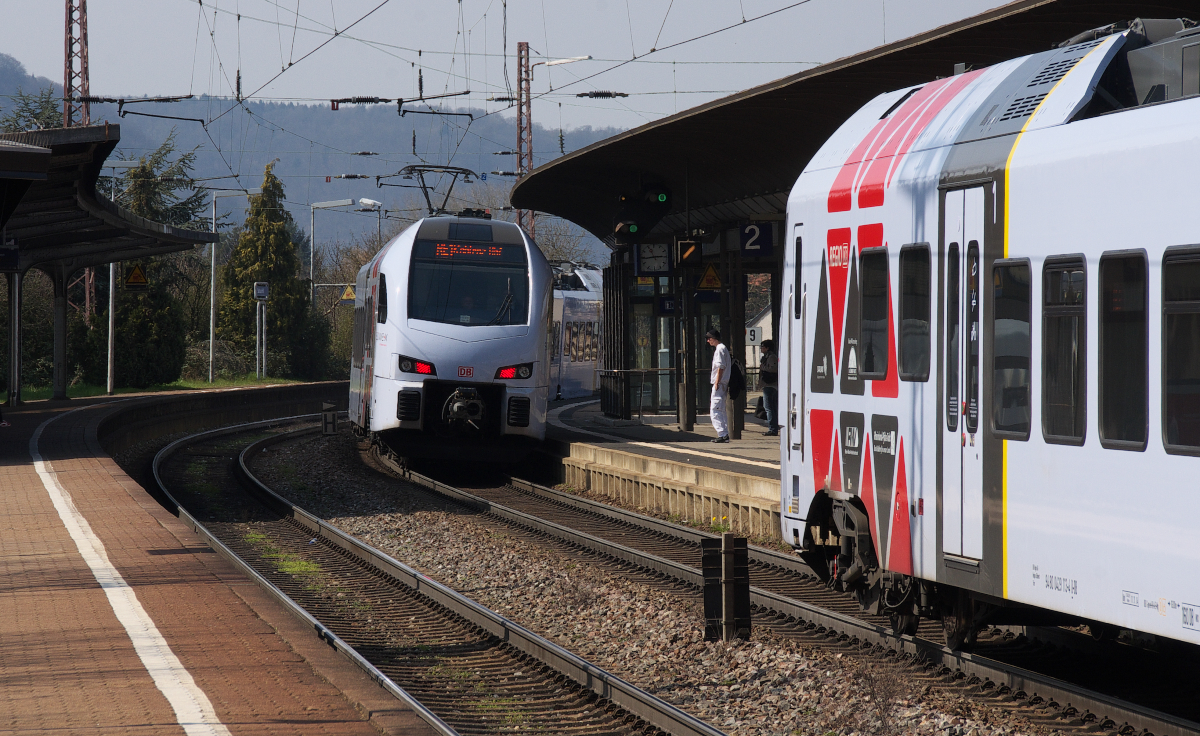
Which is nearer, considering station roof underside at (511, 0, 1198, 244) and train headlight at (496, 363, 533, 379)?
station roof underside at (511, 0, 1198, 244)

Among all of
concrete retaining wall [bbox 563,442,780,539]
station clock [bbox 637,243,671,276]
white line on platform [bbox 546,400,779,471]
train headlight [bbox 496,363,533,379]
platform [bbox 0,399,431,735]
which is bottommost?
platform [bbox 0,399,431,735]

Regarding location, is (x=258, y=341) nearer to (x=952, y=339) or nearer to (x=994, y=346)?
(x=952, y=339)

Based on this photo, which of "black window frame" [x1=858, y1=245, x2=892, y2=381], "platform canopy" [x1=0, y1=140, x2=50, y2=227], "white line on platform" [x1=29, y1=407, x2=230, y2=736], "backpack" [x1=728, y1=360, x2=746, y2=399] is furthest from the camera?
"backpack" [x1=728, y1=360, x2=746, y2=399]

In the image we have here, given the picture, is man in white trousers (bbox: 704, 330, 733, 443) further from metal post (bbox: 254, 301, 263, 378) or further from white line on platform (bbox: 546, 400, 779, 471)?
metal post (bbox: 254, 301, 263, 378)

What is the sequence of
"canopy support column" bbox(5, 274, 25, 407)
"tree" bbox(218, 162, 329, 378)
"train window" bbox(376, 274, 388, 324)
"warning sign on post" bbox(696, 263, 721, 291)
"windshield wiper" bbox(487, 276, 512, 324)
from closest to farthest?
"windshield wiper" bbox(487, 276, 512, 324) < "train window" bbox(376, 274, 388, 324) < "warning sign on post" bbox(696, 263, 721, 291) < "canopy support column" bbox(5, 274, 25, 407) < "tree" bbox(218, 162, 329, 378)

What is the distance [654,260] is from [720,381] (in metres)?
2.86

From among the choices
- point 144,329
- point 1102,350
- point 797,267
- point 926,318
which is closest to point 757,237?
point 797,267

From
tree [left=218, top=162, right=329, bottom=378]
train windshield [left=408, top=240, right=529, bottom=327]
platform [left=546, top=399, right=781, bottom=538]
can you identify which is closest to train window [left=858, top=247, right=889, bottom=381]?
platform [left=546, top=399, right=781, bottom=538]

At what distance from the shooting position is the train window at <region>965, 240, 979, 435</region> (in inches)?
263

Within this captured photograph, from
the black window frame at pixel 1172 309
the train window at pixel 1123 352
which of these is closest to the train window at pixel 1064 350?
the train window at pixel 1123 352

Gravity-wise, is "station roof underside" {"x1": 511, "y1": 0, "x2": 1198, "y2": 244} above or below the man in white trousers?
above

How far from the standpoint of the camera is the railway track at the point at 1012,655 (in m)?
6.35

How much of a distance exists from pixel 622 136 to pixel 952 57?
23.5 feet

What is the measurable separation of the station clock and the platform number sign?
2.62m
